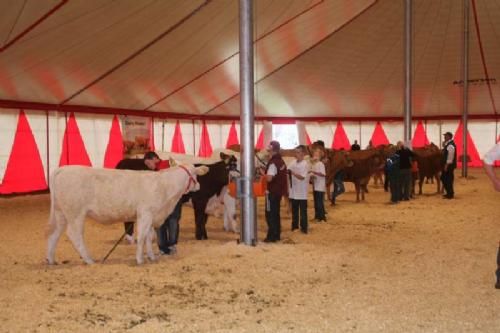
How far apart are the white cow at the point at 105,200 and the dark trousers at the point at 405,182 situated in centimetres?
754

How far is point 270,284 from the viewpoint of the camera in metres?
5.62

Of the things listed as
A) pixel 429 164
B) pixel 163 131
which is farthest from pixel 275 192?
pixel 163 131

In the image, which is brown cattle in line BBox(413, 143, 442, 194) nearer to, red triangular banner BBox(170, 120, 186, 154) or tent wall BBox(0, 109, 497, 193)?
tent wall BBox(0, 109, 497, 193)

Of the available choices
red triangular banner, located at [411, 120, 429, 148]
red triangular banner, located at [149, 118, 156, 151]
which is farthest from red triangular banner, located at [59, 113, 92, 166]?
red triangular banner, located at [411, 120, 429, 148]

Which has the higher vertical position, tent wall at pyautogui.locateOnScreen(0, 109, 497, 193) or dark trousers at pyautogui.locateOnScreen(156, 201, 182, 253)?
tent wall at pyautogui.locateOnScreen(0, 109, 497, 193)

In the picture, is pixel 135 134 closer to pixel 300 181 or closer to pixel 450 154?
pixel 450 154

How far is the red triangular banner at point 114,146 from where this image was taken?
18312 millimetres

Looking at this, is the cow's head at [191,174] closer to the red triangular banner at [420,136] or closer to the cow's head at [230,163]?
the cow's head at [230,163]

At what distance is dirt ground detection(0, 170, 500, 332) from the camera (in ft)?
14.6

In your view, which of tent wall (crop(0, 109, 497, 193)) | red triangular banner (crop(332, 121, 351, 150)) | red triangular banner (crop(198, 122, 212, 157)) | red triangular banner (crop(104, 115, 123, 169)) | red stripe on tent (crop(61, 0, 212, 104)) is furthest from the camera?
red triangular banner (crop(332, 121, 351, 150))

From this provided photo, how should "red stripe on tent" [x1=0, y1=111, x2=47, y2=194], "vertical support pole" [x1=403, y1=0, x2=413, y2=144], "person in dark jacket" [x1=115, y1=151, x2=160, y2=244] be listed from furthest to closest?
1. "vertical support pole" [x1=403, y1=0, x2=413, y2=144]
2. "red stripe on tent" [x1=0, y1=111, x2=47, y2=194]
3. "person in dark jacket" [x1=115, y1=151, x2=160, y2=244]

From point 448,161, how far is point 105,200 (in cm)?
928

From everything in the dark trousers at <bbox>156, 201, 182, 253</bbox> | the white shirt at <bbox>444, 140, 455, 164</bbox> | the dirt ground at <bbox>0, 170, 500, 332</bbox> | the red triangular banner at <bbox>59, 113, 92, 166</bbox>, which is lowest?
the dirt ground at <bbox>0, 170, 500, 332</bbox>

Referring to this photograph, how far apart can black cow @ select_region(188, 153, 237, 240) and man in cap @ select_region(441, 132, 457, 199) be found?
6592mm
